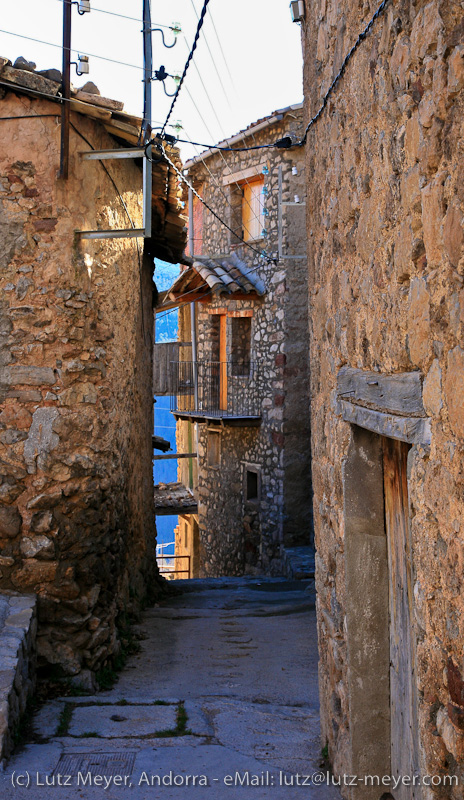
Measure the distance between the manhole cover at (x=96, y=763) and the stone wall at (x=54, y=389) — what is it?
1.20 meters

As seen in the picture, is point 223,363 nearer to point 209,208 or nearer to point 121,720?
point 209,208

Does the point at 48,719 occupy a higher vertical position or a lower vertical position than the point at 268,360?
lower

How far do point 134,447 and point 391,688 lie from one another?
4.43 meters

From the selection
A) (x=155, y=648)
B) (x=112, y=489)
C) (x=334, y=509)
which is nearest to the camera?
(x=334, y=509)

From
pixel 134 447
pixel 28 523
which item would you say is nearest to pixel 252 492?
pixel 134 447

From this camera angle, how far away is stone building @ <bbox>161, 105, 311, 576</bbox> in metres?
12.9

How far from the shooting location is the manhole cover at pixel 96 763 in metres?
3.41

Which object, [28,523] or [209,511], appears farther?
[209,511]

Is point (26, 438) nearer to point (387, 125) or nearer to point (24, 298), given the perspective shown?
point (24, 298)

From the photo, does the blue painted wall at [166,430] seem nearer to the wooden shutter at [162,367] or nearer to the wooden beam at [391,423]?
the wooden shutter at [162,367]

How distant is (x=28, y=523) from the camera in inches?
189

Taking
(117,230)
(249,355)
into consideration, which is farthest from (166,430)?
(117,230)

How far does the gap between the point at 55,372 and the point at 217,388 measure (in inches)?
397

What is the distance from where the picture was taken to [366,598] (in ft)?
9.62
